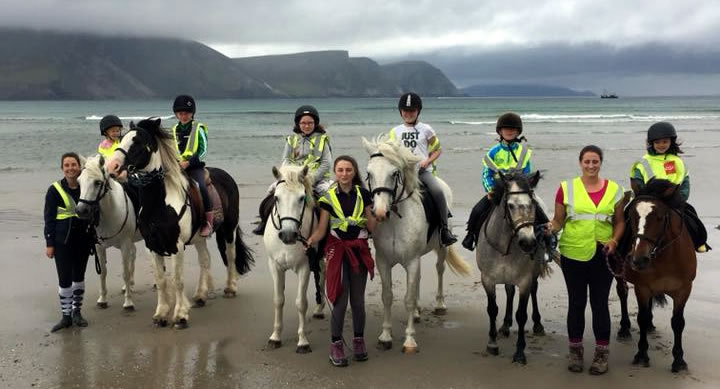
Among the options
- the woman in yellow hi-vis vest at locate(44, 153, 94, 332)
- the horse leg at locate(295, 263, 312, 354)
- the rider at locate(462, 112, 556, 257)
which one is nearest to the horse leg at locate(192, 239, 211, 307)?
the woman in yellow hi-vis vest at locate(44, 153, 94, 332)

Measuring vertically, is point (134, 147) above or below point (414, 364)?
above

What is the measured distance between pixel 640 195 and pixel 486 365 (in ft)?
6.62

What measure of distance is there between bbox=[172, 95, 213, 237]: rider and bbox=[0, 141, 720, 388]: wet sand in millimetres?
1233

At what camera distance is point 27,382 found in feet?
15.8

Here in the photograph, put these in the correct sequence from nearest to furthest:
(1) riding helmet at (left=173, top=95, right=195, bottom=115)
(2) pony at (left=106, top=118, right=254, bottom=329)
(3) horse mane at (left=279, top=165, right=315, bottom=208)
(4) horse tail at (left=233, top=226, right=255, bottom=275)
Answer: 1. (3) horse mane at (left=279, top=165, right=315, bottom=208)
2. (2) pony at (left=106, top=118, right=254, bottom=329)
3. (1) riding helmet at (left=173, top=95, right=195, bottom=115)
4. (4) horse tail at (left=233, top=226, right=255, bottom=275)

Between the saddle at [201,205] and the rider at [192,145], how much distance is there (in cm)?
8

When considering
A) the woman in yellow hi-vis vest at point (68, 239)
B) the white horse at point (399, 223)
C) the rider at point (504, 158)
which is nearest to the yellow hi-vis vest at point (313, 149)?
the white horse at point (399, 223)

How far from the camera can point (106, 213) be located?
6352 millimetres

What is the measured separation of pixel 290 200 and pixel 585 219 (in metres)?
2.52

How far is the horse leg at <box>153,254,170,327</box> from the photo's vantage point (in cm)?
620

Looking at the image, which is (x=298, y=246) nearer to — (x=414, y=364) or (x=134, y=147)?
(x=414, y=364)

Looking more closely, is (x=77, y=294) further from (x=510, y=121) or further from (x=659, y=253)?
(x=659, y=253)

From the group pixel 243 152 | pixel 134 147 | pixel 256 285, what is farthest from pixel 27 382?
pixel 243 152

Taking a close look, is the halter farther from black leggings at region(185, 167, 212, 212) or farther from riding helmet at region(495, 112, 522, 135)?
black leggings at region(185, 167, 212, 212)
